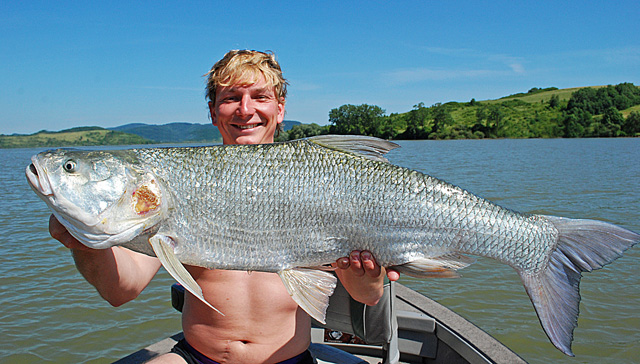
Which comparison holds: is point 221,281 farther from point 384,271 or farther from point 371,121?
point 371,121

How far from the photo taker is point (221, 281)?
3.25 m

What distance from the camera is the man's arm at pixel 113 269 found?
2701 millimetres

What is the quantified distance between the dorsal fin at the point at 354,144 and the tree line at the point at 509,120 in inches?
2975

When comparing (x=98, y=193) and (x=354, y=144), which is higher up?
(x=354, y=144)

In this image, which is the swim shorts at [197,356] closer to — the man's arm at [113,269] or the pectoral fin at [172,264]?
the man's arm at [113,269]

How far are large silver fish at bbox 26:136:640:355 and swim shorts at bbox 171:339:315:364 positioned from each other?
2.63 ft

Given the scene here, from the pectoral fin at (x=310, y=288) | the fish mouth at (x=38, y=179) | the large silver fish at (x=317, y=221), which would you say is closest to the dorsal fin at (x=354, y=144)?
the large silver fish at (x=317, y=221)

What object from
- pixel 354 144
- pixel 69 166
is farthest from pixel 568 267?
pixel 69 166

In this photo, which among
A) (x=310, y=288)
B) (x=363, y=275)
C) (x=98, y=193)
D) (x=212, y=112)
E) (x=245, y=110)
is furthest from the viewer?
(x=212, y=112)

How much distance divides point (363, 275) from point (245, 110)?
5.30 ft

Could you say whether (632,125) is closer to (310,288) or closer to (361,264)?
(361,264)

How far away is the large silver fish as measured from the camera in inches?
94.3

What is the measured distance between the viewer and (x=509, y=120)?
10181cm

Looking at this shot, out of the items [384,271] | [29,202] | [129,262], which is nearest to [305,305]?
[384,271]
